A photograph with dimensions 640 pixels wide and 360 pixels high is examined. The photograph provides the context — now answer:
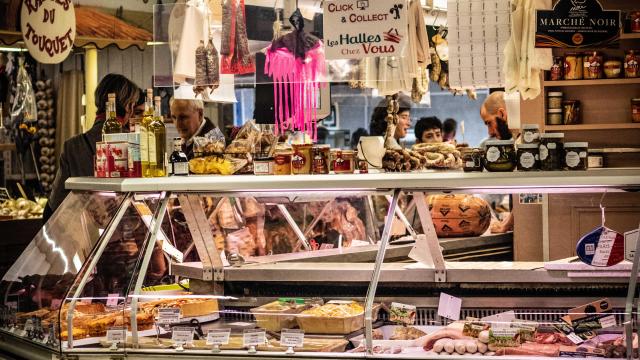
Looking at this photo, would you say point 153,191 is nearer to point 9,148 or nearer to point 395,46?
point 395,46

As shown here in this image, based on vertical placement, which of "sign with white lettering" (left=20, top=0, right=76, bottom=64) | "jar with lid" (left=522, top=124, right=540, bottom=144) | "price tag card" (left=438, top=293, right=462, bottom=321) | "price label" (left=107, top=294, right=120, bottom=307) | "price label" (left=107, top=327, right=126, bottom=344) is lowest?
"price label" (left=107, top=327, right=126, bottom=344)

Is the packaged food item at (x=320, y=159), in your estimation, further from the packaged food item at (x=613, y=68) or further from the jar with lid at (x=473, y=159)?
the packaged food item at (x=613, y=68)

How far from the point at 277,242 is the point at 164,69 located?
49.9 inches

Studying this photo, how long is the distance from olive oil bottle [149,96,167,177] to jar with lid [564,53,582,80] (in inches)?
169

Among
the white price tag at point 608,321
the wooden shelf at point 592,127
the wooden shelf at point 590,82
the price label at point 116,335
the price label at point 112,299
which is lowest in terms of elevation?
the price label at point 116,335

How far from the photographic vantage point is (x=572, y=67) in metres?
7.98

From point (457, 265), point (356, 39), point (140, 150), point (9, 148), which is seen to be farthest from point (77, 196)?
point (9, 148)

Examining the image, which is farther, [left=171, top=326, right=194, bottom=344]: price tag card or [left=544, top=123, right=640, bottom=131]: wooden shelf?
[left=544, top=123, right=640, bottom=131]: wooden shelf

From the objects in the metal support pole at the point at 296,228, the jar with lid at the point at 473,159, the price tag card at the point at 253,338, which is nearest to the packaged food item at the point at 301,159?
the metal support pole at the point at 296,228

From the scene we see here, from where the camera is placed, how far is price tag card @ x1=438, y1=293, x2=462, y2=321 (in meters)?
4.53

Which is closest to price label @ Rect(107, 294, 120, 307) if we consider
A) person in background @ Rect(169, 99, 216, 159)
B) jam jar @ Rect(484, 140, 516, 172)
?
jam jar @ Rect(484, 140, 516, 172)

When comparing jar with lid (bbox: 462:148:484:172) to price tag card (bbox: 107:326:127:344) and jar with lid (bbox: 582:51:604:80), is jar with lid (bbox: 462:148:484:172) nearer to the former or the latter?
price tag card (bbox: 107:326:127:344)

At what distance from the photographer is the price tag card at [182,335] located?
14.2 ft

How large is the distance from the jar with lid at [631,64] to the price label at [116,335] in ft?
17.2
